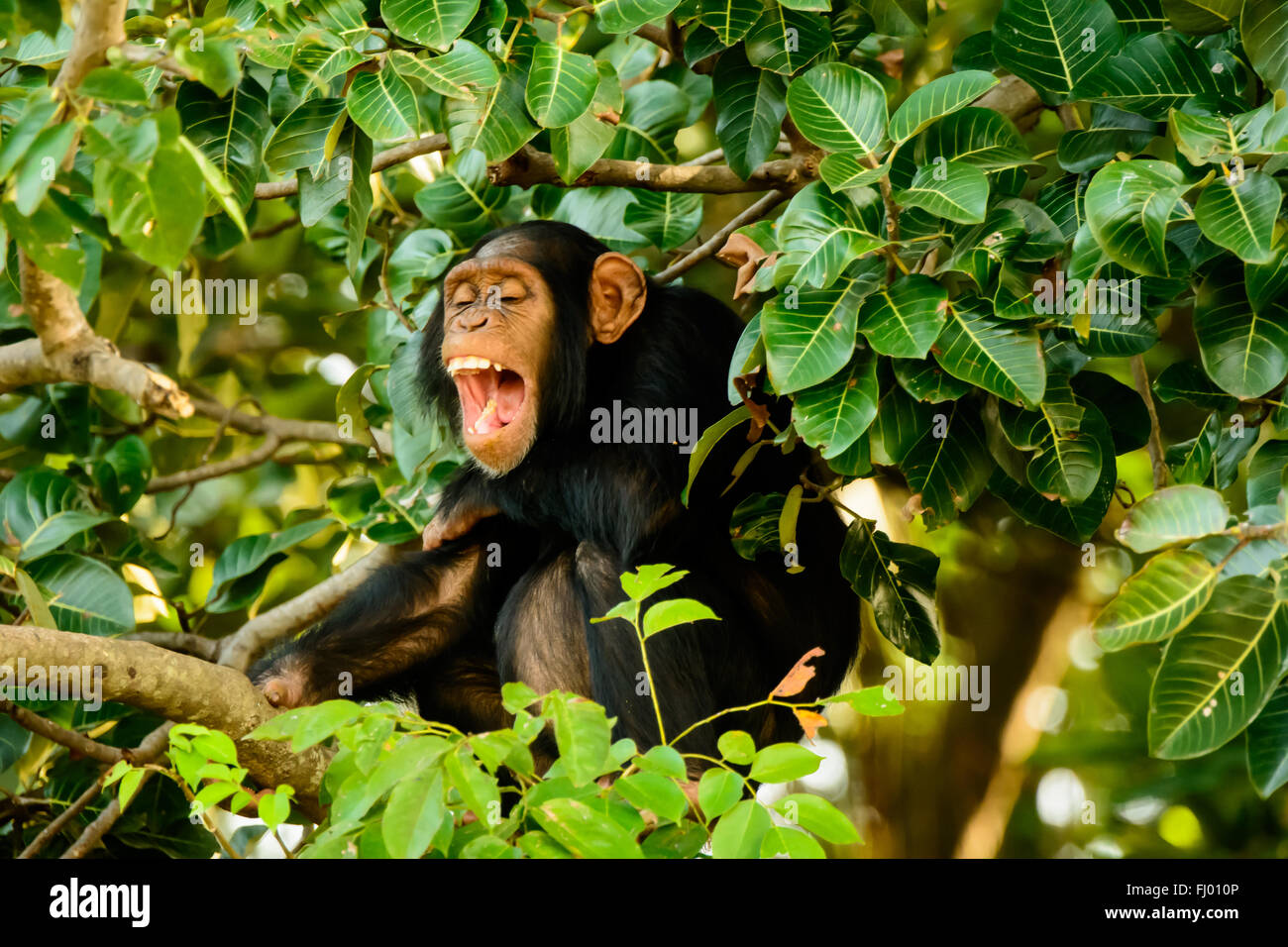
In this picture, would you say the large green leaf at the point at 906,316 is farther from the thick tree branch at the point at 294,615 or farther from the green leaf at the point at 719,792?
the thick tree branch at the point at 294,615

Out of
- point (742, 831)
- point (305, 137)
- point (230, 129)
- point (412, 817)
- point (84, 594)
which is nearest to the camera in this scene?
point (412, 817)

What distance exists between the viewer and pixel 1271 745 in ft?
8.63

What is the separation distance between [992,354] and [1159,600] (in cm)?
72

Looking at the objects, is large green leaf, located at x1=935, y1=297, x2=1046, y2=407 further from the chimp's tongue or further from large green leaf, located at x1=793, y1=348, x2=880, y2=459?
the chimp's tongue

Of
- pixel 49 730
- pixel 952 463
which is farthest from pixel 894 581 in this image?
pixel 49 730

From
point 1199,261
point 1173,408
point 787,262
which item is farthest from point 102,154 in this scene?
point 1173,408

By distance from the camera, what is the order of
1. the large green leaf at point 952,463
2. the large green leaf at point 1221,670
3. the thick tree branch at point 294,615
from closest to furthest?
the large green leaf at point 1221,670 < the large green leaf at point 952,463 < the thick tree branch at point 294,615

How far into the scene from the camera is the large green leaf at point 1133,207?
2623 millimetres

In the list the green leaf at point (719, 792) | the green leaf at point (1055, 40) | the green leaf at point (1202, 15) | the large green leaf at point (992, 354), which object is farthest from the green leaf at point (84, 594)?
the green leaf at point (1202, 15)

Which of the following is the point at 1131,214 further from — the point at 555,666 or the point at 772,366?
the point at 555,666

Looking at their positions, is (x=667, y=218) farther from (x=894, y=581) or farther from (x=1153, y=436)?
(x=1153, y=436)

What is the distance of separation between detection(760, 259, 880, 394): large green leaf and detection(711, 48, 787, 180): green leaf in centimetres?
75

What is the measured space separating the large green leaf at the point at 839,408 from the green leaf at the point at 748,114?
0.84 metres

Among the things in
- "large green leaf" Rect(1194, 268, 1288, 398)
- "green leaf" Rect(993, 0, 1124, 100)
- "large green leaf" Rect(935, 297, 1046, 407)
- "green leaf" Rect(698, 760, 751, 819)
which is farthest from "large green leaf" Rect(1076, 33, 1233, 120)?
"green leaf" Rect(698, 760, 751, 819)
